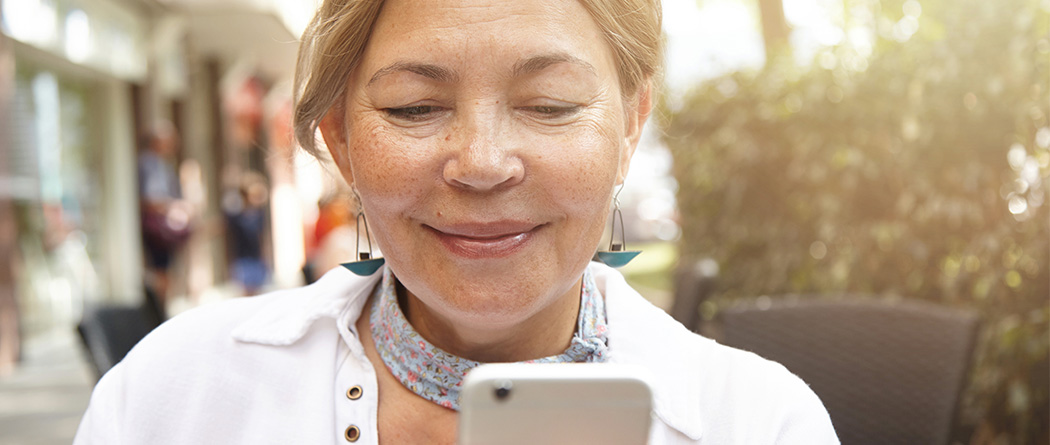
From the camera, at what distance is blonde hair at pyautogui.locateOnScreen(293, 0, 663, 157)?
1.28 meters

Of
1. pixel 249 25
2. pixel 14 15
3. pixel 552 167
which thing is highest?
pixel 249 25

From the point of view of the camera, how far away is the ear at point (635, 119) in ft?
4.60

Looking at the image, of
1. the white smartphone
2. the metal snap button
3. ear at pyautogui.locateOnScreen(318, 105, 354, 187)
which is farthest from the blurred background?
the white smartphone

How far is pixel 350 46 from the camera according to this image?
130 cm

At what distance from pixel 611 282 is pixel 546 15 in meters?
0.61

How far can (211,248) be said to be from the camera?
12383 mm

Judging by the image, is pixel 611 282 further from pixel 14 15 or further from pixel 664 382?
pixel 14 15

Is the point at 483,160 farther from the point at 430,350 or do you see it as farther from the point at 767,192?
the point at 767,192

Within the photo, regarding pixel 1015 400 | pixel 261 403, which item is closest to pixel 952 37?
pixel 1015 400

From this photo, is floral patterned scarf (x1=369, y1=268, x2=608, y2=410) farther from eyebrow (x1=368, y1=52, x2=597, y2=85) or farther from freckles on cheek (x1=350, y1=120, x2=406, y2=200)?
eyebrow (x1=368, y1=52, x2=597, y2=85)

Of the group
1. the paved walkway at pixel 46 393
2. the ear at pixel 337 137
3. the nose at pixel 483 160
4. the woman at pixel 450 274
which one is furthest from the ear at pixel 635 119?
the paved walkway at pixel 46 393

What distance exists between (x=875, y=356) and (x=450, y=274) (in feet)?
5.01

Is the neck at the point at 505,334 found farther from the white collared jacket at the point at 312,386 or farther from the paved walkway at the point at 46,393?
the paved walkway at the point at 46,393

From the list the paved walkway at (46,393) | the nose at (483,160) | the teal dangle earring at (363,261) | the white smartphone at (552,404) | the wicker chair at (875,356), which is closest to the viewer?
the white smartphone at (552,404)
